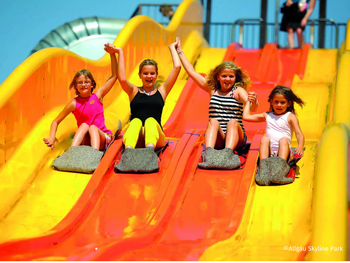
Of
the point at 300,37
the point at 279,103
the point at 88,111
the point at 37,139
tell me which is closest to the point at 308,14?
the point at 300,37

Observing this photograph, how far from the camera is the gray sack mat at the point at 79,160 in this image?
4.69m

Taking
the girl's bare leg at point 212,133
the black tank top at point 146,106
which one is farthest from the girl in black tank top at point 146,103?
the girl's bare leg at point 212,133

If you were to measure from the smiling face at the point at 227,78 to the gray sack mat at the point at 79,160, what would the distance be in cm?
129

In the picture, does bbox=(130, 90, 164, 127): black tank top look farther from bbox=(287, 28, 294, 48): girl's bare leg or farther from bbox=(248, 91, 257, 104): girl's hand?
bbox=(287, 28, 294, 48): girl's bare leg

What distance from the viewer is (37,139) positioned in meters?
4.95

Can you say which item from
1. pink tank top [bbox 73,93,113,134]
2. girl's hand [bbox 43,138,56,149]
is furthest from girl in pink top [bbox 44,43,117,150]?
girl's hand [bbox 43,138,56,149]

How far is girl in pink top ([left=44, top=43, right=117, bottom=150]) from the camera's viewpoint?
4902mm

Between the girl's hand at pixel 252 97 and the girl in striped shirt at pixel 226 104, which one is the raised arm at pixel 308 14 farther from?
the girl's hand at pixel 252 97

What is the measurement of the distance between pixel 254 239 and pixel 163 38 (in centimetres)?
473

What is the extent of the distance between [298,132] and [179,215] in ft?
4.10

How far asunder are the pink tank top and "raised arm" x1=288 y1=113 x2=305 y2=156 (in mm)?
1774

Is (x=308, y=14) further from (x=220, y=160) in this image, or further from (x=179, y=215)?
(x=179, y=215)

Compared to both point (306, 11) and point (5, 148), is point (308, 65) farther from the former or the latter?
point (5, 148)

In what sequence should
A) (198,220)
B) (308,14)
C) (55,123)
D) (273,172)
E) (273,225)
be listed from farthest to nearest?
(308,14) < (55,123) < (273,172) < (198,220) < (273,225)
